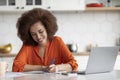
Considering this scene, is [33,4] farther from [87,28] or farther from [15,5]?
[87,28]

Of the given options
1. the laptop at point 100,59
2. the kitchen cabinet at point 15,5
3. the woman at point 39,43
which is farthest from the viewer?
the kitchen cabinet at point 15,5

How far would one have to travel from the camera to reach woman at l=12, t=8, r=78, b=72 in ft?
7.70

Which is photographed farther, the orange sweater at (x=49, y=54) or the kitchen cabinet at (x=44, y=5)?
the kitchen cabinet at (x=44, y=5)

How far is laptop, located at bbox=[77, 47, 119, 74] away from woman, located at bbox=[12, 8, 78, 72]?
41 cm

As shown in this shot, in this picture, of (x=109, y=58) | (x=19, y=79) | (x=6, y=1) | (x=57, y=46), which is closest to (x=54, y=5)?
(x=6, y=1)

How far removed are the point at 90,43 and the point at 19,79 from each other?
2.62m

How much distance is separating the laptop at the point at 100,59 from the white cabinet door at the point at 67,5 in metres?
1.88

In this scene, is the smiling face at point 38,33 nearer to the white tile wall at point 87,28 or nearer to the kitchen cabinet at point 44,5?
the kitchen cabinet at point 44,5

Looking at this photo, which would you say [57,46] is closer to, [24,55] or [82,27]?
[24,55]

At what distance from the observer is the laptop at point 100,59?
1800mm

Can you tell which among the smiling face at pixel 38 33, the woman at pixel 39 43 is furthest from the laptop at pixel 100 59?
the smiling face at pixel 38 33

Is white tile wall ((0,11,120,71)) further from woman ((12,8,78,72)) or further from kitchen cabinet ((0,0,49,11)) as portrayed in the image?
woman ((12,8,78,72))

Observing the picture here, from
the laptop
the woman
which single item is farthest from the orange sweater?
the laptop

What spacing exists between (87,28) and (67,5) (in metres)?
0.58
